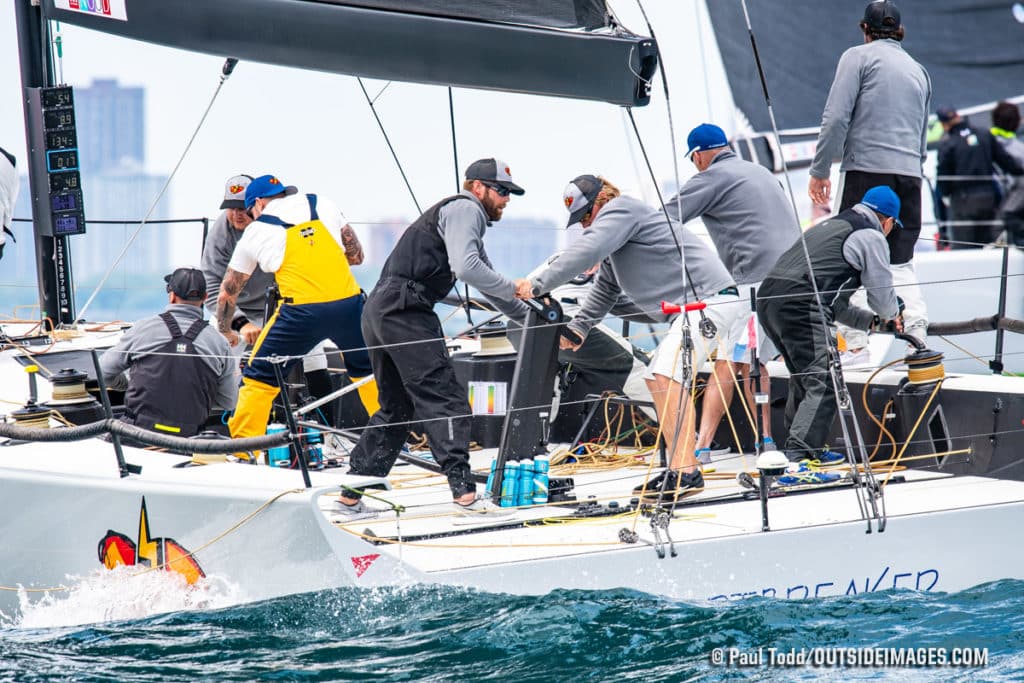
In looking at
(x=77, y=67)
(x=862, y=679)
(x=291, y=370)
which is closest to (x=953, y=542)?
(x=862, y=679)

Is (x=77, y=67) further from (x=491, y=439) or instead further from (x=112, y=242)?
(x=491, y=439)

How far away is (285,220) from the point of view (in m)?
5.50

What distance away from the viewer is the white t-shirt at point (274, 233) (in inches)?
215

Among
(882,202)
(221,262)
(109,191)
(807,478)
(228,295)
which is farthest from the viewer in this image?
(109,191)

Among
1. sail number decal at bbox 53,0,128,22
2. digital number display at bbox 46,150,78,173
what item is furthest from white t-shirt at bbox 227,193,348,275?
sail number decal at bbox 53,0,128,22

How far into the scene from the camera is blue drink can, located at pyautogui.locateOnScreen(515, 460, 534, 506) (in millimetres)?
4410

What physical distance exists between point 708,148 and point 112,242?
145ft

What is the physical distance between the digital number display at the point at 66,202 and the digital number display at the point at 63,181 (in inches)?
1.1

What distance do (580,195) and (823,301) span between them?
1.03 meters

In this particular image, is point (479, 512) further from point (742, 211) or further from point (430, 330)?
point (742, 211)

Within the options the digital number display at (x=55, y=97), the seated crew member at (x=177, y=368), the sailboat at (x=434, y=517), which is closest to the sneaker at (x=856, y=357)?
the sailboat at (x=434, y=517)

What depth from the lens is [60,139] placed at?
234 inches

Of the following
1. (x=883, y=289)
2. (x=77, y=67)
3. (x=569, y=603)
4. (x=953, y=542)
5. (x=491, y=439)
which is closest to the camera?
(x=569, y=603)

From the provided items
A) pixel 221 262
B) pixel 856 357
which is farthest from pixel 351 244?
pixel 856 357
